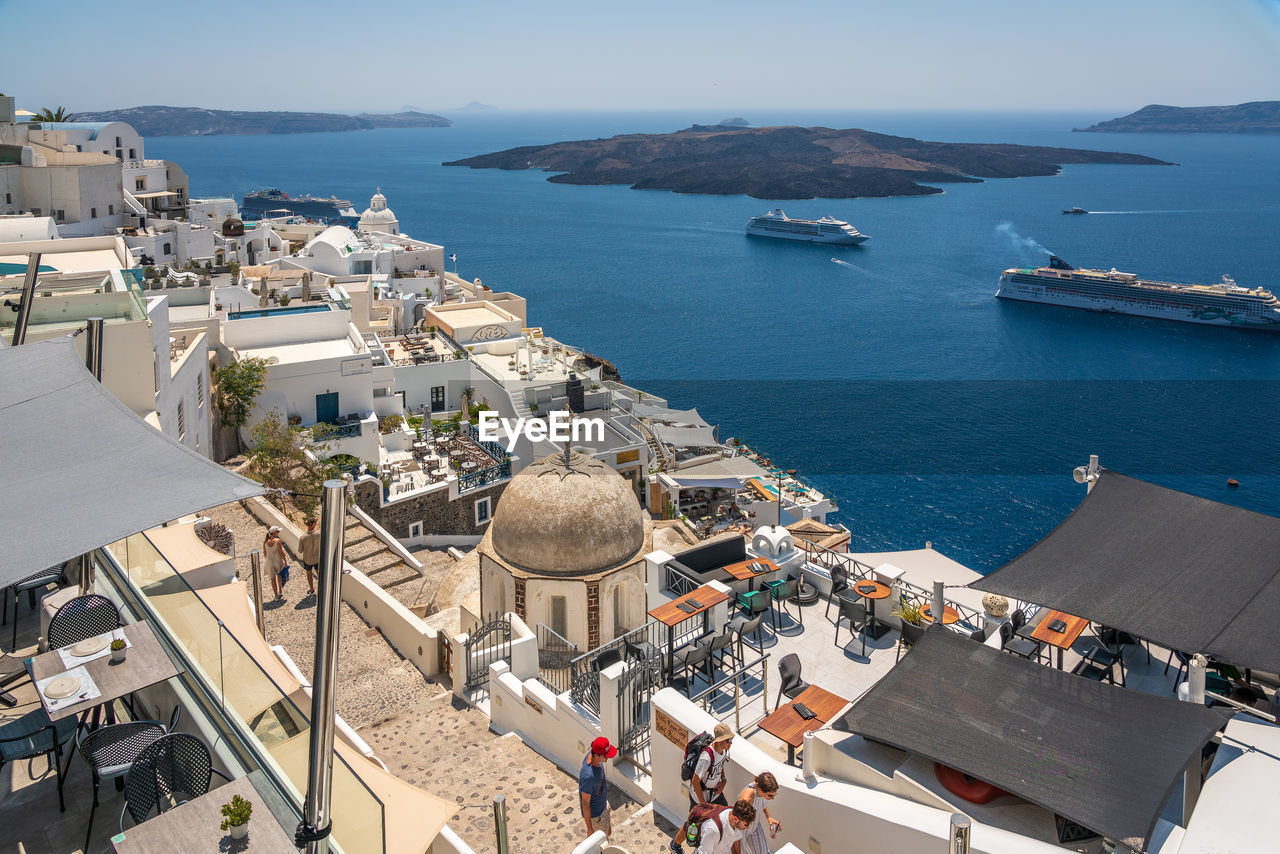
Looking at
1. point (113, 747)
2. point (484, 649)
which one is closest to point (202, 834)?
point (113, 747)

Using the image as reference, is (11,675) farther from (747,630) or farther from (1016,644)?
(1016,644)

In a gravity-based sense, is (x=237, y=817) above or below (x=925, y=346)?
above

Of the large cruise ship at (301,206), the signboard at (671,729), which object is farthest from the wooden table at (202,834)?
the large cruise ship at (301,206)

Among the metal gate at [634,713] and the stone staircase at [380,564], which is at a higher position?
the metal gate at [634,713]

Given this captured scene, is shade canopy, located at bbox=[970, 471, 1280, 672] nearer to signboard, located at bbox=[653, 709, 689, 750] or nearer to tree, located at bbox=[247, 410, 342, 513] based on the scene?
signboard, located at bbox=[653, 709, 689, 750]

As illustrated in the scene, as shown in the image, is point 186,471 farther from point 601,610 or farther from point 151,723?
point 601,610

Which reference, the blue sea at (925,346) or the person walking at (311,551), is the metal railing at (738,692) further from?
the blue sea at (925,346)

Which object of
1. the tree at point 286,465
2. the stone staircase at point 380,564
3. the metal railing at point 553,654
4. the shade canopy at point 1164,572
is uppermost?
the shade canopy at point 1164,572
